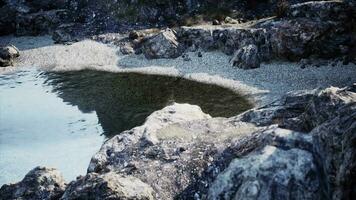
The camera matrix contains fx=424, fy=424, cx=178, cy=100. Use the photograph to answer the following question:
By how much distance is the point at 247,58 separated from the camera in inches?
1780

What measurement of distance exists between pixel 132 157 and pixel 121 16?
47073 mm

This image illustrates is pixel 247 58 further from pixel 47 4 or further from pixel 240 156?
pixel 47 4

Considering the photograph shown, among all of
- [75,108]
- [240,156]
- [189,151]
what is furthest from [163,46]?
[240,156]

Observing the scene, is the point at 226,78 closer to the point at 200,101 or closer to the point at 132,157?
the point at 200,101

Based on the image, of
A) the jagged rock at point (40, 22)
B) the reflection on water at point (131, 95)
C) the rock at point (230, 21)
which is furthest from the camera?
the jagged rock at point (40, 22)

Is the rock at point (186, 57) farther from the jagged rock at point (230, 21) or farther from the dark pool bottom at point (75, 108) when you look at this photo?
the jagged rock at point (230, 21)

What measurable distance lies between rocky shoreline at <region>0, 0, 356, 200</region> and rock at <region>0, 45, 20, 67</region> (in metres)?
21.5

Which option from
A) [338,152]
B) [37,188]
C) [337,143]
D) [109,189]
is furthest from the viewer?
[37,188]

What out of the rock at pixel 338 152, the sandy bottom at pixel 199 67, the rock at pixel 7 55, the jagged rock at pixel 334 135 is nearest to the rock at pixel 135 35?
the sandy bottom at pixel 199 67

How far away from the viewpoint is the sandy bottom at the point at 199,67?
39469mm

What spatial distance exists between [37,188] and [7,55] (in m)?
42.6

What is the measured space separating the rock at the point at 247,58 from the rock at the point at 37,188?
29.7m

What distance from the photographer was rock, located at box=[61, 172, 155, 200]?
51.4 ft

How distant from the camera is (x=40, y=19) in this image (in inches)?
2689
